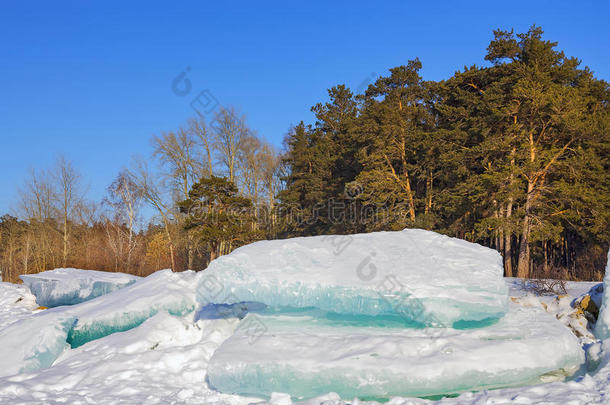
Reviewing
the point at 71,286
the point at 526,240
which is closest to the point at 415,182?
the point at 526,240

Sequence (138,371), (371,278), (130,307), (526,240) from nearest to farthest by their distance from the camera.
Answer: (371,278), (138,371), (130,307), (526,240)

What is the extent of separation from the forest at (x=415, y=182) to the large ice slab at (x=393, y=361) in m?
5.62

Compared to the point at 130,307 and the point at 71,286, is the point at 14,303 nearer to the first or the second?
the point at 71,286

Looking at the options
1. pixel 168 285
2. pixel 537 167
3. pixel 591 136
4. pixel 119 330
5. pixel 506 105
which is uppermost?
pixel 506 105

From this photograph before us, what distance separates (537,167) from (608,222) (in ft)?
8.61

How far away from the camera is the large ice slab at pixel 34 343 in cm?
608

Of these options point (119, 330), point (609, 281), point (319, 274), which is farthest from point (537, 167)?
point (119, 330)

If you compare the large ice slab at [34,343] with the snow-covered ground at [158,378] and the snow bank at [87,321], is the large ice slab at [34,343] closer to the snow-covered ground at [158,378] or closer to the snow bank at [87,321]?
the snow bank at [87,321]

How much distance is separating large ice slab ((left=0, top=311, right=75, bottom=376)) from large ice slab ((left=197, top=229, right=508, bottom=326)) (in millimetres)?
2640

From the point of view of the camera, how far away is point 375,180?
18281 mm

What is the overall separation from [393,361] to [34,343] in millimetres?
5367

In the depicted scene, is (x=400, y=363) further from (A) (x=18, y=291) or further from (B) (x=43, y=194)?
(B) (x=43, y=194)

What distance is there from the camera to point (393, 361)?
434 centimetres

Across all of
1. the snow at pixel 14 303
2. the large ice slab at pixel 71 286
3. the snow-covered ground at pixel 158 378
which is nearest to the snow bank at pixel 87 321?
the snow-covered ground at pixel 158 378
